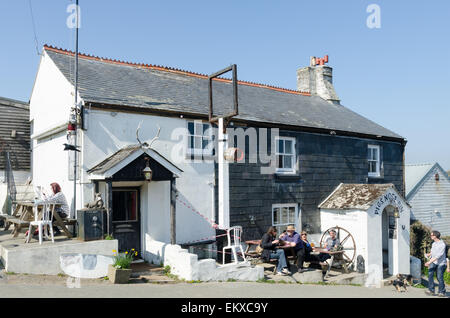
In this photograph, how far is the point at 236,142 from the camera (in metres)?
13.3

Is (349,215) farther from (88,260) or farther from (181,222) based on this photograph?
(88,260)

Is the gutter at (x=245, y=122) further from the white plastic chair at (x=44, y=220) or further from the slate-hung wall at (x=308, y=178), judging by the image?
the white plastic chair at (x=44, y=220)

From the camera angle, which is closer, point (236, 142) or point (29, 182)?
point (236, 142)

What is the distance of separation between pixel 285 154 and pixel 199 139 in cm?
370

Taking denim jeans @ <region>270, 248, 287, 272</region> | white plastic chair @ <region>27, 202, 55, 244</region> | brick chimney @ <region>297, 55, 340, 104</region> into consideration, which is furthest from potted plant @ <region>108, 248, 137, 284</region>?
brick chimney @ <region>297, 55, 340, 104</region>

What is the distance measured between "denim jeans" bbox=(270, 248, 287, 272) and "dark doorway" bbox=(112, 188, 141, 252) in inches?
153

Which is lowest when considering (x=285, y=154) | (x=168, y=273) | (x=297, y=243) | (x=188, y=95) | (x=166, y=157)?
(x=168, y=273)

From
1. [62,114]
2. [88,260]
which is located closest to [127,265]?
[88,260]

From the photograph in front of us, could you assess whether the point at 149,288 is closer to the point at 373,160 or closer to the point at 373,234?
the point at 373,234

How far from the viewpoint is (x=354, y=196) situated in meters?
14.9

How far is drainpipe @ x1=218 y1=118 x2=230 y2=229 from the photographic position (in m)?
11.8

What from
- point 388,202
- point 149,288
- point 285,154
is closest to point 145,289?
point 149,288
